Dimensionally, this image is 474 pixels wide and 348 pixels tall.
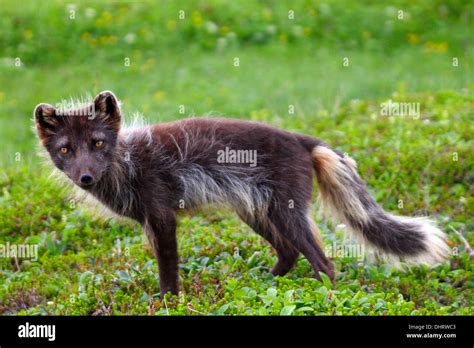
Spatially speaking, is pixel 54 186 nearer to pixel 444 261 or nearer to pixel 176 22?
pixel 444 261

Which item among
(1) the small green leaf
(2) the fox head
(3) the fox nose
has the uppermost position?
(2) the fox head

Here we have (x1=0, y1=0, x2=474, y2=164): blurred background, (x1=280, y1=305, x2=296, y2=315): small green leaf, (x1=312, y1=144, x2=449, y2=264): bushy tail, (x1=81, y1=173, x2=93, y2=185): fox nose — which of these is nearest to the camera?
(x1=280, y1=305, x2=296, y2=315): small green leaf

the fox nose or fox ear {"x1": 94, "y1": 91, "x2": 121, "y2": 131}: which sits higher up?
fox ear {"x1": 94, "y1": 91, "x2": 121, "y2": 131}

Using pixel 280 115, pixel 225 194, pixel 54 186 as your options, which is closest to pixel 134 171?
pixel 225 194

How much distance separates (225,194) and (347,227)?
1263mm

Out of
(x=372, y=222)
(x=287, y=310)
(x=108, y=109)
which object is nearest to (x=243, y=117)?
(x=372, y=222)

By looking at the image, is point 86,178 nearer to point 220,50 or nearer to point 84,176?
point 84,176

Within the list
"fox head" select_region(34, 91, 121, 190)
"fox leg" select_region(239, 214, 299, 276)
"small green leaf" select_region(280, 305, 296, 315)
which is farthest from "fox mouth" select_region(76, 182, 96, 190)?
"small green leaf" select_region(280, 305, 296, 315)

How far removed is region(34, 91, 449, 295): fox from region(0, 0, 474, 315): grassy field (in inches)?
15.2

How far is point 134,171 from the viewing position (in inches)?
305

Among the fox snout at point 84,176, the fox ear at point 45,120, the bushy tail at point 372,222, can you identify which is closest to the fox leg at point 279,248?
the bushy tail at point 372,222

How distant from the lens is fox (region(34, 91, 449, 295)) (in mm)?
7480

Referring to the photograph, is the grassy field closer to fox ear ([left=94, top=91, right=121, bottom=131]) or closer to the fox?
the fox

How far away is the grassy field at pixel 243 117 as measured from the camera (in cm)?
773
